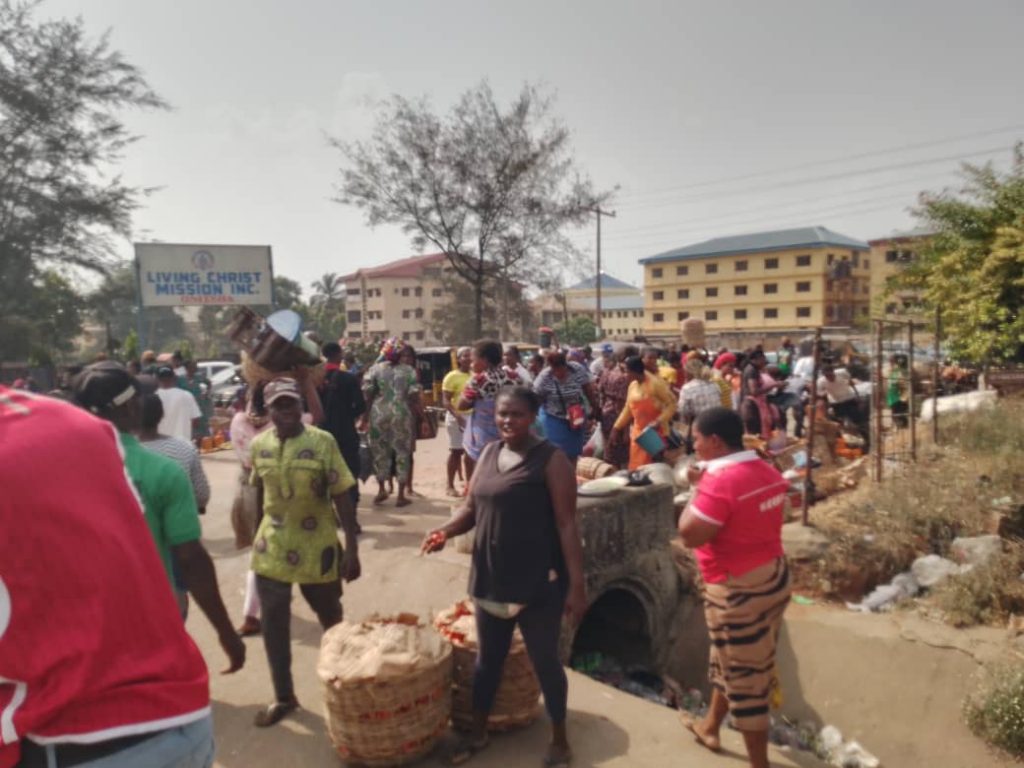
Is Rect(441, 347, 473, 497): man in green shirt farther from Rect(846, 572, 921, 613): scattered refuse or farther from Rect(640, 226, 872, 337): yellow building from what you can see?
Rect(640, 226, 872, 337): yellow building

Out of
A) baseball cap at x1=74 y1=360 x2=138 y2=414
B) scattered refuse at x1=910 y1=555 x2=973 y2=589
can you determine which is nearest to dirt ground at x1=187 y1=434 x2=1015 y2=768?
scattered refuse at x1=910 y1=555 x2=973 y2=589

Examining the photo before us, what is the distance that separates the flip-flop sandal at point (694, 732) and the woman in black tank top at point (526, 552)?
768mm

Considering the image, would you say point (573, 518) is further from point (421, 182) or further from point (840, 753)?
point (421, 182)

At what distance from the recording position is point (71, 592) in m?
1.31

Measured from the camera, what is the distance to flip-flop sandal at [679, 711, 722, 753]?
356cm

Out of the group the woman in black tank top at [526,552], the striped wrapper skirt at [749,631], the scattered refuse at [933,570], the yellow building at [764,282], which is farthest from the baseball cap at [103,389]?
the yellow building at [764,282]

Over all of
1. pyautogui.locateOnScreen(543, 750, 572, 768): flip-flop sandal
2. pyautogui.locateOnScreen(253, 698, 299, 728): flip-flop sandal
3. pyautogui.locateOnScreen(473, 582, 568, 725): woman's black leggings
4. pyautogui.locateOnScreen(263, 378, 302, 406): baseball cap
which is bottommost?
pyautogui.locateOnScreen(543, 750, 572, 768): flip-flop sandal

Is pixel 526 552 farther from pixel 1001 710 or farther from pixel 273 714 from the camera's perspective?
pixel 1001 710

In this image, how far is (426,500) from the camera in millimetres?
7762

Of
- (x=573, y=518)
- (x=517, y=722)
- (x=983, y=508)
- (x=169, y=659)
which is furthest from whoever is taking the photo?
(x=983, y=508)

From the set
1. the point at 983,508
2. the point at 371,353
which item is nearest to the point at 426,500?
the point at 983,508

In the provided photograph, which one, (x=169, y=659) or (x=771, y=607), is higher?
(x=169, y=659)

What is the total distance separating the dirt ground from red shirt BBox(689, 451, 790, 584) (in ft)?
3.65

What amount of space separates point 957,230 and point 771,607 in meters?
12.1
